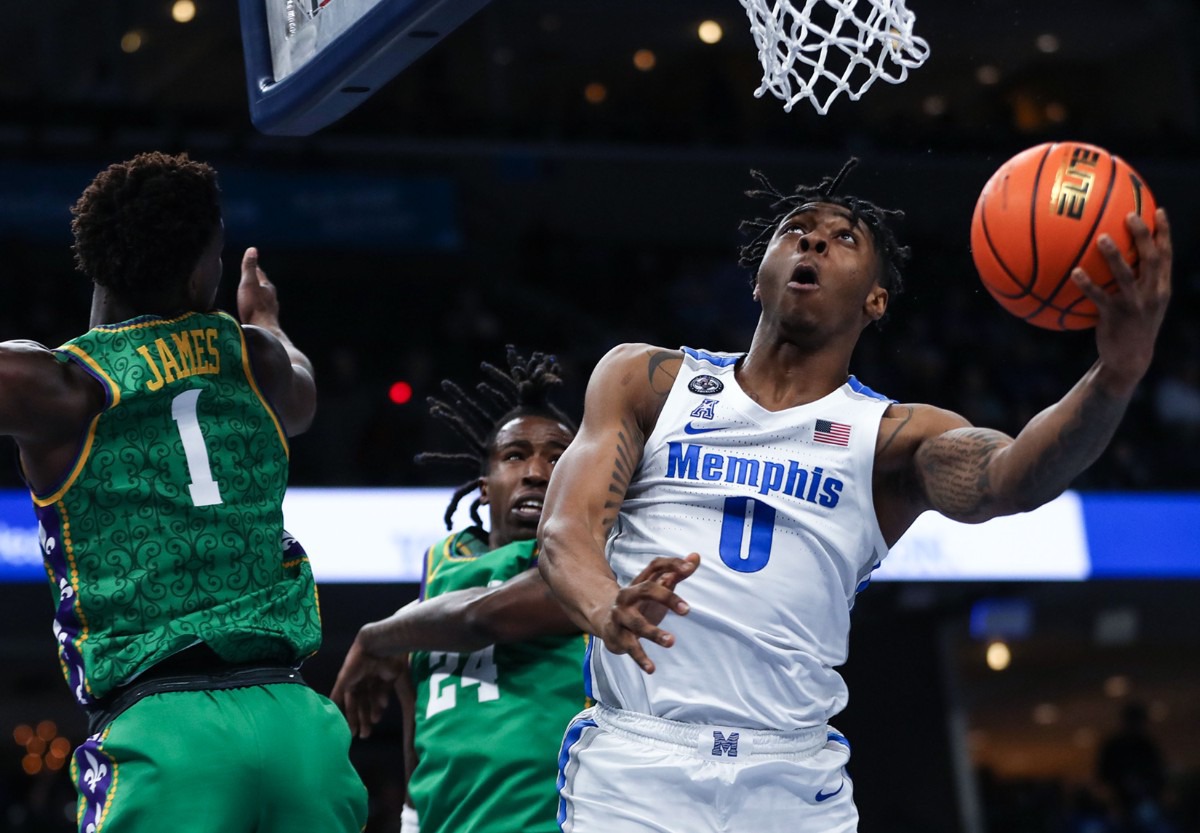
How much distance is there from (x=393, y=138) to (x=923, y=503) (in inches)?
539

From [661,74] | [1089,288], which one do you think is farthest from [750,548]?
[661,74]

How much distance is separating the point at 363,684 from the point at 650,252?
1389 centimetres

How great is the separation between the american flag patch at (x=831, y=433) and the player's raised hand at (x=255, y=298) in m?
1.56

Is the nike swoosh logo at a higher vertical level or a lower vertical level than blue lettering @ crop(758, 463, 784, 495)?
lower

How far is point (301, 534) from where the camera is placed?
11.0 m

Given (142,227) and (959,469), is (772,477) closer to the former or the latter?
(959,469)

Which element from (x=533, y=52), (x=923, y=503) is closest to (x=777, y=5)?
(x=923, y=503)

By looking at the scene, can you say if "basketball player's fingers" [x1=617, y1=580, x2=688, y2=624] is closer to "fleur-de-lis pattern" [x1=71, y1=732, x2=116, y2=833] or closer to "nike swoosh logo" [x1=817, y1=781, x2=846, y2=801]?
"nike swoosh logo" [x1=817, y1=781, x2=846, y2=801]

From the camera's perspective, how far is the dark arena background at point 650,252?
1296 cm

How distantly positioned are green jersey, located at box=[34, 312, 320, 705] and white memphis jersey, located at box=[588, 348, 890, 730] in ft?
2.62

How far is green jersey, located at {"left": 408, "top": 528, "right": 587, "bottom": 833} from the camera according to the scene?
168 inches

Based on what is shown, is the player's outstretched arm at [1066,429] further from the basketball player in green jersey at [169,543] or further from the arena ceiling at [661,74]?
the arena ceiling at [661,74]

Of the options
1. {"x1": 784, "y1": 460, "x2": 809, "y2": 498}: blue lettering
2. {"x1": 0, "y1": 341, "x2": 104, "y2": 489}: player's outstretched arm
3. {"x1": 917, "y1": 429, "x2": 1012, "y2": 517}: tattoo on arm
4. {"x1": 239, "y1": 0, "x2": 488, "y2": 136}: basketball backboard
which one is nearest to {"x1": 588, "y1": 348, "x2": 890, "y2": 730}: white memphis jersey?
{"x1": 784, "y1": 460, "x2": 809, "y2": 498}: blue lettering

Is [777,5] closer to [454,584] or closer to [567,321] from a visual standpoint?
[454,584]
